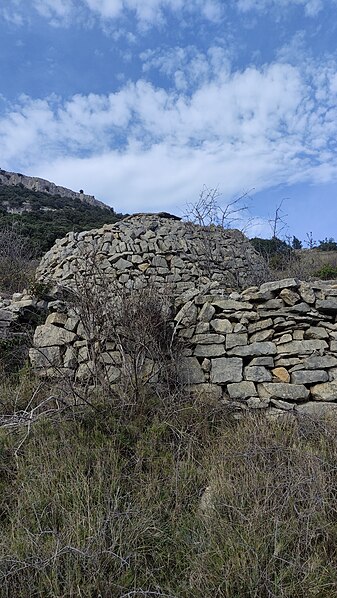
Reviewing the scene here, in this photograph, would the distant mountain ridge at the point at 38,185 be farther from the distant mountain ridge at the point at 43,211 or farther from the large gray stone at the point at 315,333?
the large gray stone at the point at 315,333

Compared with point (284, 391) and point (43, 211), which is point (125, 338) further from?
point (43, 211)

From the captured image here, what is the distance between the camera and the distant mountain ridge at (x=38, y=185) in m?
40.6

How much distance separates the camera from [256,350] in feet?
14.1

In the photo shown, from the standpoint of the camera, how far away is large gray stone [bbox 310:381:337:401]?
13.2ft

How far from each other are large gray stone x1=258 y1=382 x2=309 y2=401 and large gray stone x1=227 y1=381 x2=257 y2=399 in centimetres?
9

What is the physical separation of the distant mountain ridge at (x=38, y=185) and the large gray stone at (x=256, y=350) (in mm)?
37226

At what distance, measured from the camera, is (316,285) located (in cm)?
469

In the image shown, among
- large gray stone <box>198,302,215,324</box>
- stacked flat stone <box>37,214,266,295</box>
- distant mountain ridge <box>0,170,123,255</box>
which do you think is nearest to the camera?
large gray stone <box>198,302,215,324</box>

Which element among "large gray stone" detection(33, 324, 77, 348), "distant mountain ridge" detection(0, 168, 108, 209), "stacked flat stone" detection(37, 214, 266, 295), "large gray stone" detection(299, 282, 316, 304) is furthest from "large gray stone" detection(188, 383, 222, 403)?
"distant mountain ridge" detection(0, 168, 108, 209)

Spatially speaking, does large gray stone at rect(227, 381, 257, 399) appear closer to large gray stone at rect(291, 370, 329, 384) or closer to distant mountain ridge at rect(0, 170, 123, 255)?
large gray stone at rect(291, 370, 329, 384)

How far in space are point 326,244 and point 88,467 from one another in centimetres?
1907

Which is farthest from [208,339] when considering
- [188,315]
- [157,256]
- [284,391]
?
[157,256]

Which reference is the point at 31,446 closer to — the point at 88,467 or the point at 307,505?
the point at 88,467

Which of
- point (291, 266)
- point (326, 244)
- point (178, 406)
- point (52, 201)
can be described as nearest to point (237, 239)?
point (291, 266)
